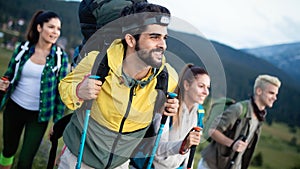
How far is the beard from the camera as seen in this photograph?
181cm

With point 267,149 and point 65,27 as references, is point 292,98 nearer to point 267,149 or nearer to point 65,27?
point 267,149

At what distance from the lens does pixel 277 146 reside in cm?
1412

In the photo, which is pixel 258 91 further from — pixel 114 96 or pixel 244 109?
pixel 114 96

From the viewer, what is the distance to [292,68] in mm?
25500

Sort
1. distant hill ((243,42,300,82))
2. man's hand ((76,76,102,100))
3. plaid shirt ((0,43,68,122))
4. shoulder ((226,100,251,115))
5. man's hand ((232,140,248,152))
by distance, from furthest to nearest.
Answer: distant hill ((243,42,300,82)) < shoulder ((226,100,251,115)) < man's hand ((232,140,248,152)) < plaid shirt ((0,43,68,122)) < man's hand ((76,76,102,100))

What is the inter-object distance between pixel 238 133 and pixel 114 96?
6.36 ft

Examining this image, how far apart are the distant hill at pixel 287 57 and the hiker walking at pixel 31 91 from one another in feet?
78.0

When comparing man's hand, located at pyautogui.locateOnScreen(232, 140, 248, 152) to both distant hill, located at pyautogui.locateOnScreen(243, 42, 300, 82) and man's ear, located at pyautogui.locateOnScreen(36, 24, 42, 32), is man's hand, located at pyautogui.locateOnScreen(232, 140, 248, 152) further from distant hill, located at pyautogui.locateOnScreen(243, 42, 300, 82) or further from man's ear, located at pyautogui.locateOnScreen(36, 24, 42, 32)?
distant hill, located at pyautogui.locateOnScreen(243, 42, 300, 82)

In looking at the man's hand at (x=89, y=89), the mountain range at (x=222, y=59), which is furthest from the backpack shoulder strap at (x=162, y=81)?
the man's hand at (x=89, y=89)

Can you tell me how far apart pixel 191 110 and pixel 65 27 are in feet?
41.6

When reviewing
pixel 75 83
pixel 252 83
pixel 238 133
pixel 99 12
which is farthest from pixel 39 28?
pixel 252 83

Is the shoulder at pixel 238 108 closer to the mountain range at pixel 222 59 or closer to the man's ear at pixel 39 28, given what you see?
the mountain range at pixel 222 59

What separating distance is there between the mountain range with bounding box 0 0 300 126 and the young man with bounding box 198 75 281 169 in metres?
0.24

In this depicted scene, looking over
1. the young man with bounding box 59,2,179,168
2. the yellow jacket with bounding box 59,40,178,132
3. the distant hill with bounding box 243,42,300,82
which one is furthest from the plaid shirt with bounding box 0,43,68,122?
the distant hill with bounding box 243,42,300,82
